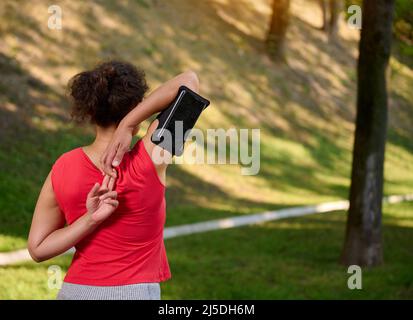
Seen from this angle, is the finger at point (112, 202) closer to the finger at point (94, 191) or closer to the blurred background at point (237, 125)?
the finger at point (94, 191)

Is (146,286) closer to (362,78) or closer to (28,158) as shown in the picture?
(362,78)

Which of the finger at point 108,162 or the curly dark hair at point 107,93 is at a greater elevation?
the curly dark hair at point 107,93

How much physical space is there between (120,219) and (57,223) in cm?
31

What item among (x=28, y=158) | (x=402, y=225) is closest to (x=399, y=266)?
(x=402, y=225)

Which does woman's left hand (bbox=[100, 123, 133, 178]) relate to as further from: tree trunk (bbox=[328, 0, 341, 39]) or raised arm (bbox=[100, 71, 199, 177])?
tree trunk (bbox=[328, 0, 341, 39])

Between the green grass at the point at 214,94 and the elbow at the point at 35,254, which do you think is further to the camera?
the green grass at the point at 214,94

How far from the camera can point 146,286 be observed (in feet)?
11.9

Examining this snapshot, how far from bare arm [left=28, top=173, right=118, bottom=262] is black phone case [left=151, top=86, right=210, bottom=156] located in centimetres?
28

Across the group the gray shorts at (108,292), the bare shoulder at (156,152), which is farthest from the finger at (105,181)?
the gray shorts at (108,292)

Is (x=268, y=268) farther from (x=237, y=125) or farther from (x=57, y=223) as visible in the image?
(x=237, y=125)

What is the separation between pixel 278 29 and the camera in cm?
3356

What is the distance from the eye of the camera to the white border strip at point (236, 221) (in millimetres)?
12070

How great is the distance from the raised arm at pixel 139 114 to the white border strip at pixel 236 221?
813 centimetres

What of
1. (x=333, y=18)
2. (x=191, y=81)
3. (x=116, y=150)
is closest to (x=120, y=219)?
(x=116, y=150)
